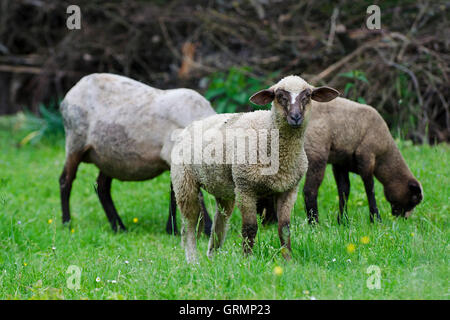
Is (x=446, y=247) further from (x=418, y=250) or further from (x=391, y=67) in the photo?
(x=391, y=67)

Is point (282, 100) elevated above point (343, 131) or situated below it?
above

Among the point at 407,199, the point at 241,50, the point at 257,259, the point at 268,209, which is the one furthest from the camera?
the point at 241,50

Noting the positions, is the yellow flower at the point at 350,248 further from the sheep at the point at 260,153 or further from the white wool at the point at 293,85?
the white wool at the point at 293,85

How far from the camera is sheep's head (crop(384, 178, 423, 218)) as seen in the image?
597cm

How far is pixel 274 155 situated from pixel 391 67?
17.2ft

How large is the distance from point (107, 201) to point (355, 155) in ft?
10.1

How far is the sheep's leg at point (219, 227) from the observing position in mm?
4984

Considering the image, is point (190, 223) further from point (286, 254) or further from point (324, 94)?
point (324, 94)

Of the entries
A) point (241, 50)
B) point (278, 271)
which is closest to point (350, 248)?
point (278, 271)

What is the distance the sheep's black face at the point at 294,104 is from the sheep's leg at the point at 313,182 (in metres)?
1.55

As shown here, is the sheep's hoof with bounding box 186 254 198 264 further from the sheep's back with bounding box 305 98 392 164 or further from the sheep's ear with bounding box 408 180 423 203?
the sheep's ear with bounding box 408 180 423 203

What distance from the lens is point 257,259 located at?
4.27 m

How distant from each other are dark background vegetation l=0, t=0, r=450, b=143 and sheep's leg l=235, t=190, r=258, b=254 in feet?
8.77

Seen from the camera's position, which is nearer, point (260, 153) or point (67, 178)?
point (260, 153)
